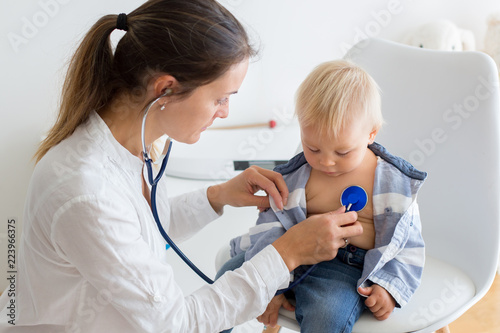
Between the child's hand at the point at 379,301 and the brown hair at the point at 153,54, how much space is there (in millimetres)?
523

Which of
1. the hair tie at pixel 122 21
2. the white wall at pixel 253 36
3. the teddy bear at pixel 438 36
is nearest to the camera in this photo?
the hair tie at pixel 122 21

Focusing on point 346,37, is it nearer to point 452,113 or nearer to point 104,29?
point 452,113

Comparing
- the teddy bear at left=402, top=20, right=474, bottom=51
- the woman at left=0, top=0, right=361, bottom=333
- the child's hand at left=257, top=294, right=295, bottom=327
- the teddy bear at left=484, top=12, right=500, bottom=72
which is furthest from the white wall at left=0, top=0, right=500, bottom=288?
the child's hand at left=257, top=294, right=295, bottom=327

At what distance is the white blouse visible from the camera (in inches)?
36.1

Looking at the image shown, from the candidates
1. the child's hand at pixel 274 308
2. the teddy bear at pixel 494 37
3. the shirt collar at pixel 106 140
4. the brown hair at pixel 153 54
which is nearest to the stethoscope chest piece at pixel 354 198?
the child's hand at pixel 274 308

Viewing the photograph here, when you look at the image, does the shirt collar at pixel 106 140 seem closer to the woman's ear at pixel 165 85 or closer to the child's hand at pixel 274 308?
A: the woman's ear at pixel 165 85

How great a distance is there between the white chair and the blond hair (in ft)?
1.13

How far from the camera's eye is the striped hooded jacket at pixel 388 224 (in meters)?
1.08

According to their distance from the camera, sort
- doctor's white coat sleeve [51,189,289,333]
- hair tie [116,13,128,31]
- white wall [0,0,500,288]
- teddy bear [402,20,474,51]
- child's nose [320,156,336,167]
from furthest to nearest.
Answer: teddy bear [402,20,474,51] → white wall [0,0,500,288] → child's nose [320,156,336,167] → hair tie [116,13,128,31] → doctor's white coat sleeve [51,189,289,333]

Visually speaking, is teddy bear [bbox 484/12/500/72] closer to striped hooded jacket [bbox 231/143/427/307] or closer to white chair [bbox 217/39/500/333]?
white chair [bbox 217/39/500/333]

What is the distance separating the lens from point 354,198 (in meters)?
1.13

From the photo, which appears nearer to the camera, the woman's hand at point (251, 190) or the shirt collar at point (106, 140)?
the shirt collar at point (106, 140)

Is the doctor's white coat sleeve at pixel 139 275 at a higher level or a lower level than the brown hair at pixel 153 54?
lower

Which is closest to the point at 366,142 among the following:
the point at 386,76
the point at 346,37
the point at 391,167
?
the point at 391,167
